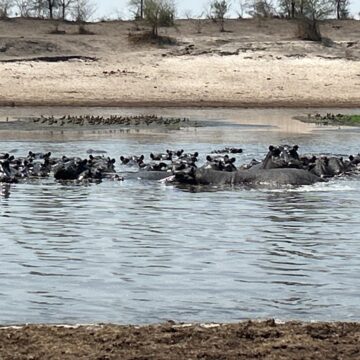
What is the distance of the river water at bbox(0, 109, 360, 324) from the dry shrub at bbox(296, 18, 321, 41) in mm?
32877

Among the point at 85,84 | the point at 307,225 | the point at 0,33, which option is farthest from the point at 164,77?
the point at 307,225

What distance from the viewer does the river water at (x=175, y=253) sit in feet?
26.0

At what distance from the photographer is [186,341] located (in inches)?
255

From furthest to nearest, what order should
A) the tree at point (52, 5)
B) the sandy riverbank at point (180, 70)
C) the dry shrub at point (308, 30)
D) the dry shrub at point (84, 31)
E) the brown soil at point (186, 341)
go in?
1. the tree at point (52, 5)
2. the dry shrub at point (84, 31)
3. the dry shrub at point (308, 30)
4. the sandy riverbank at point (180, 70)
5. the brown soil at point (186, 341)

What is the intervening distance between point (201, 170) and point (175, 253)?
21.1 ft

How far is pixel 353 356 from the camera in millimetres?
6094

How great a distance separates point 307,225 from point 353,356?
607cm

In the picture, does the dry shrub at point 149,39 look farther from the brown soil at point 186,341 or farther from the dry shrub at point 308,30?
the brown soil at point 186,341

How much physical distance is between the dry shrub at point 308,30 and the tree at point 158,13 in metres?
6.20

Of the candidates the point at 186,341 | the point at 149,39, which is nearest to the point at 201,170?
the point at 186,341

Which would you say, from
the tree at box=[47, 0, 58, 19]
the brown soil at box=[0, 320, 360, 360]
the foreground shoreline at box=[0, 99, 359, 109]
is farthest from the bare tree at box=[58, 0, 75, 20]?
the brown soil at box=[0, 320, 360, 360]

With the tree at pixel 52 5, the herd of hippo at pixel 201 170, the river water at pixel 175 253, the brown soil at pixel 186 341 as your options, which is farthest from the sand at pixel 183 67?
the brown soil at pixel 186 341

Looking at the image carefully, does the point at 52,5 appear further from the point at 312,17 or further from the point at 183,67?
the point at 183,67

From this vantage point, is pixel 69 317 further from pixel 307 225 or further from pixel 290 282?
pixel 307 225
